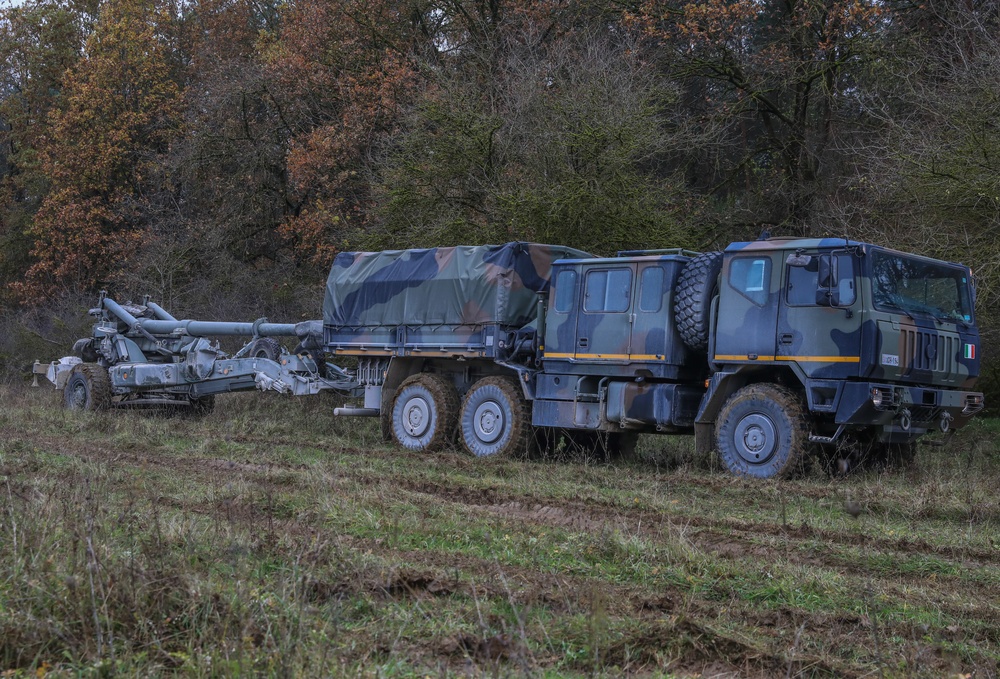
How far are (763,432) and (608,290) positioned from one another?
9.06 ft

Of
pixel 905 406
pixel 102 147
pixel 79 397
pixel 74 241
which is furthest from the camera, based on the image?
pixel 102 147

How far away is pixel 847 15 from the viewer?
20.5 m

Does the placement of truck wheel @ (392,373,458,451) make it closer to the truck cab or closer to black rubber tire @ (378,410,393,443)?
black rubber tire @ (378,410,393,443)

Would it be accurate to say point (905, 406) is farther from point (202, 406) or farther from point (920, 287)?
point (202, 406)

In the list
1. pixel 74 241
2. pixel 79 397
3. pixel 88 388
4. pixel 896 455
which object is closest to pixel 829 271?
pixel 896 455

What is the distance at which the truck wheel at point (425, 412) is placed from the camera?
611 inches

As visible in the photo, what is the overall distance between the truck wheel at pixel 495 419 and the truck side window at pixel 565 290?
51.3 inches

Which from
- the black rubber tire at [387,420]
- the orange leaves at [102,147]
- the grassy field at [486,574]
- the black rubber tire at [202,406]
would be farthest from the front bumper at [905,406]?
the orange leaves at [102,147]

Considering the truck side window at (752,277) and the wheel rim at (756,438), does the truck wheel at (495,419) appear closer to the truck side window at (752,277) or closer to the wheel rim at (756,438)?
the wheel rim at (756,438)

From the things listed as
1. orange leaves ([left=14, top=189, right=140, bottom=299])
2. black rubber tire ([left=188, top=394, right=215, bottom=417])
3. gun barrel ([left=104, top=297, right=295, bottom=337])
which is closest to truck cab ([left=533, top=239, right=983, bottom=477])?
gun barrel ([left=104, top=297, right=295, bottom=337])

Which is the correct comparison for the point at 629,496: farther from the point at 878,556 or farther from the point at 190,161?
the point at 190,161

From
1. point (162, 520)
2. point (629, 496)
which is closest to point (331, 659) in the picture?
point (162, 520)

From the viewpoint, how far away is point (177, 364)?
19562 millimetres

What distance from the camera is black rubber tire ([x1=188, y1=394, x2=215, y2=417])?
20.4 metres
